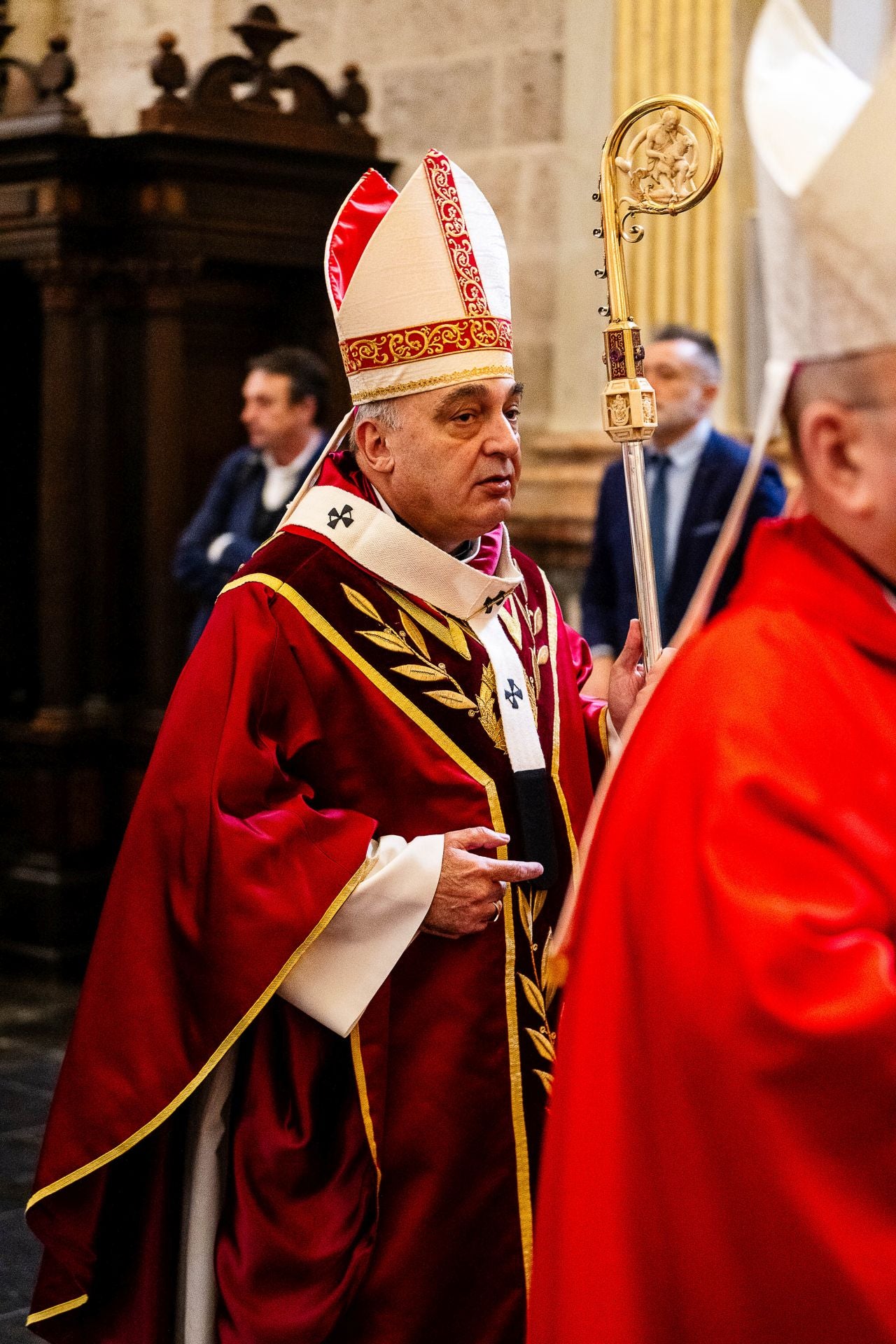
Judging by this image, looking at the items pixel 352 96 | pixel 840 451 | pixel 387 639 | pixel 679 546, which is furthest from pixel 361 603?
pixel 352 96

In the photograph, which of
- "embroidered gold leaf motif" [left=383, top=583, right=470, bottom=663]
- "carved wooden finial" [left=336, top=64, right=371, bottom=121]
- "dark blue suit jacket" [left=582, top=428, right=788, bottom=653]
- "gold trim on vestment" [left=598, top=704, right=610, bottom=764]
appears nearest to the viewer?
"embroidered gold leaf motif" [left=383, top=583, right=470, bottom=663]

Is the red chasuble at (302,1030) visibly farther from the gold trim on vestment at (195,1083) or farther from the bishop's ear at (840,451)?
the bishop's ear at (840,451)

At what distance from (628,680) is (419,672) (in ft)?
0.97

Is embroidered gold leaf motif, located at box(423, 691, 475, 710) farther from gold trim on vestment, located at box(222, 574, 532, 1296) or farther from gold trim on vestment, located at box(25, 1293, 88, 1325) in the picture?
gold trim on vestment, located at box(25, 1293, 88, 1325)

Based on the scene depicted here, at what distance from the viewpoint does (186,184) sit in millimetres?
6289

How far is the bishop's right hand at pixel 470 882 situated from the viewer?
96.7 inches

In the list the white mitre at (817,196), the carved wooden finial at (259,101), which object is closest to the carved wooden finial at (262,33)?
the carved wooden finial at (259,101)

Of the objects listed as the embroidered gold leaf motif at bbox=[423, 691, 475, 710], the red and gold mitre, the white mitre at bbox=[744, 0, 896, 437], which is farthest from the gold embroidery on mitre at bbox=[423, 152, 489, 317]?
the white mitre at bbox=[744, 0, 896, 437]

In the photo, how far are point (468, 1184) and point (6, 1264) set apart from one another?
1.62 m

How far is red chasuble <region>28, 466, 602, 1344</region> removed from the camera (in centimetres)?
245

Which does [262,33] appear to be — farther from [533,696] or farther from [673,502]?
[533,696]

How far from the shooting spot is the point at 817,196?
1.46 metres

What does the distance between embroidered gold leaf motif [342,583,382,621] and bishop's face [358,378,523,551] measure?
0.13 m

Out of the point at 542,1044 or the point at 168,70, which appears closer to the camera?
Answer: the point at 542,1044
